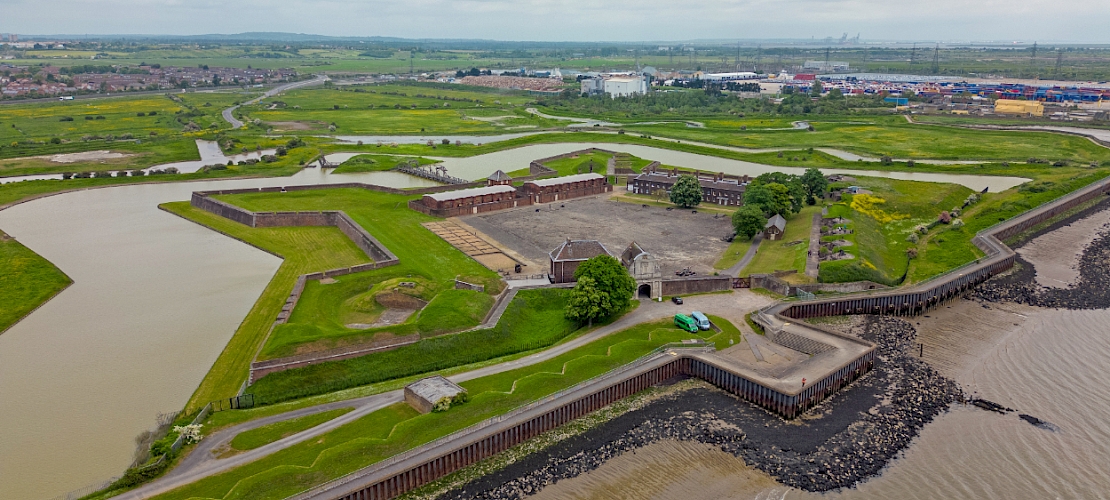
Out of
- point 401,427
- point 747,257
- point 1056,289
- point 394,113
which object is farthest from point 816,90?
point 401,427

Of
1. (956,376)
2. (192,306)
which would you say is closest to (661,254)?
(956,376)

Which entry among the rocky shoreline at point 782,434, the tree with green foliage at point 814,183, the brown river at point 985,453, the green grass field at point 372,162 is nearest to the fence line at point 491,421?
the rocky shoreline at point 782,434

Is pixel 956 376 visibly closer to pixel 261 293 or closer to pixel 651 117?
pixel 261 293

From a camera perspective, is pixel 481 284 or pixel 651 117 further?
pixel 651 117

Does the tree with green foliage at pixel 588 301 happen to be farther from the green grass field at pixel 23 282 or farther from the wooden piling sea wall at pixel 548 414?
the green grass field at pixel 23 282

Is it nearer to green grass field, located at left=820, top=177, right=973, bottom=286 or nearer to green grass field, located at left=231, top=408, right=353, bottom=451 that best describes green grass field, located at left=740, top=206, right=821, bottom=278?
green grass field, located at left=820, top=177, right=973, bottom=286

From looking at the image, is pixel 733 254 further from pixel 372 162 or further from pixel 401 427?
pixel 372 162

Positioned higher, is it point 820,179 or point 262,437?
point 820,179
